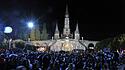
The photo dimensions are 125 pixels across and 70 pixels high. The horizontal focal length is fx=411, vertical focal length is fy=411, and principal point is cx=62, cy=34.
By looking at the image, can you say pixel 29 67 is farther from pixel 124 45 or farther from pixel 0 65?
pixel 124 45

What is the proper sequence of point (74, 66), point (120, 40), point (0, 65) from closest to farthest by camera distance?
1. point (0, 65)
2. point (74, 66)
3. point (120, 40)

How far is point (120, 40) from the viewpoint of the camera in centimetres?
8781

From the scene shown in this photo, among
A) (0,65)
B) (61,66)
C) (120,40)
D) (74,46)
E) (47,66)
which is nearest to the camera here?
(0,65)

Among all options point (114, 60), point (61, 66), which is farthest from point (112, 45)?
point (61, 66)

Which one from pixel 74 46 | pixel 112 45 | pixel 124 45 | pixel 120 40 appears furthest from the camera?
pixel 74 46

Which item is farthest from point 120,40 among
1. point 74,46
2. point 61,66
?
point 74,46

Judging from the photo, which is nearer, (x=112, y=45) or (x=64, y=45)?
(x=112, y=45)

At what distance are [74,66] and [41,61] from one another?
467cm

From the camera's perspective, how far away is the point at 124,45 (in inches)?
3199

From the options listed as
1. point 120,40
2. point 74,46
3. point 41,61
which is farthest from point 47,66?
point 74,46

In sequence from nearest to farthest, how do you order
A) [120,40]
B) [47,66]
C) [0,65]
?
[0,65] → [47,66] → [120,40]

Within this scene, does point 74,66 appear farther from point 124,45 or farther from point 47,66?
point 124,45

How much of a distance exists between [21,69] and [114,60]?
14.5 m

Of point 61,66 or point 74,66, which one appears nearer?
point 74,66
